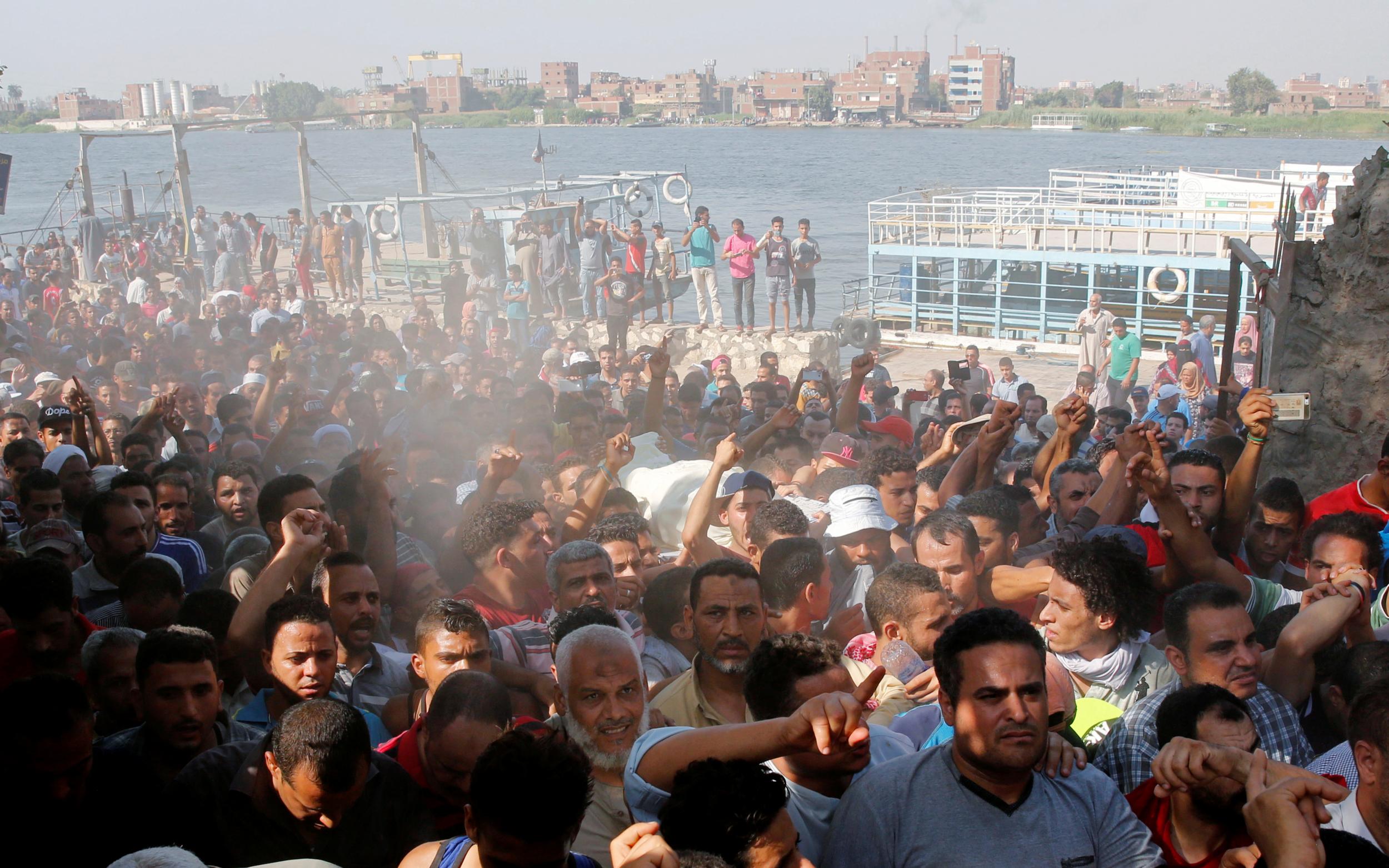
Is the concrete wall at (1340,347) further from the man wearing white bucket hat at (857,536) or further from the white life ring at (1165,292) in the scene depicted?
the white life ring at (1165,292)

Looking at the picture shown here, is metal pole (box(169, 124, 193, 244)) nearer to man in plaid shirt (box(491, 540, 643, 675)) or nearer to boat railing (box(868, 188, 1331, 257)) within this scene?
boat railing (box(868, 188, 1331, 257))

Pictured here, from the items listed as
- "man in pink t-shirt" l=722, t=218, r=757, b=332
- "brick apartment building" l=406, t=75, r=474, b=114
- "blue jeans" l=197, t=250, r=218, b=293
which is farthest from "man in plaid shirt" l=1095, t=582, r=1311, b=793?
"brick apartment building" l=406, t=75, r=474, b=114

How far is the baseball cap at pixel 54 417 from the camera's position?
7.30m

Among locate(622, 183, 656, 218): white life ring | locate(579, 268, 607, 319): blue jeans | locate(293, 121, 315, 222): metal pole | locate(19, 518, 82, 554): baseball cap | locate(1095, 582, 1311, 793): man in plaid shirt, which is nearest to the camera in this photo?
locate(1095, 582, 1311, 793): man in plaid shirt

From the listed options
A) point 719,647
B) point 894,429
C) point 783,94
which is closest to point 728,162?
point 783,94

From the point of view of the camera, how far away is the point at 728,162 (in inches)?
3639

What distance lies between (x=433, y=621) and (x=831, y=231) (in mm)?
49519

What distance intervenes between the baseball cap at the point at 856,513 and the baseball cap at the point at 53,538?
11.6ft

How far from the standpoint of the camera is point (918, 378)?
62.6ft

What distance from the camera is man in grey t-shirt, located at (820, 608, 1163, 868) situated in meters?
2.47

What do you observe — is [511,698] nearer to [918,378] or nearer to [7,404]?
[7,404]

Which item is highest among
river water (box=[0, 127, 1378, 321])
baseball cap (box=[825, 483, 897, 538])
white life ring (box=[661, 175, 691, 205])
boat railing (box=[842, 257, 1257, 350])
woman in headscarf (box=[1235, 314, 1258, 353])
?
river water (box=[0, 127, 1378, 321])

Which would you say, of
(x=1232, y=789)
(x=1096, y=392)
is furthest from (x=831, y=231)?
(x=1232, y=789)

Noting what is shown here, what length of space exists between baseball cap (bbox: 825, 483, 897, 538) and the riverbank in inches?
3222
